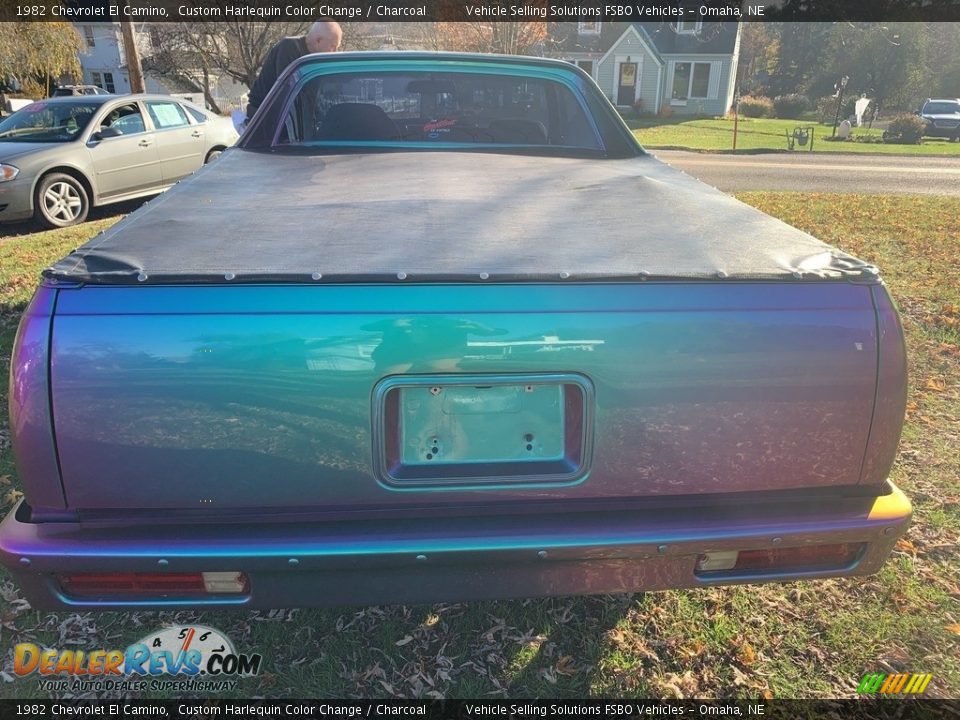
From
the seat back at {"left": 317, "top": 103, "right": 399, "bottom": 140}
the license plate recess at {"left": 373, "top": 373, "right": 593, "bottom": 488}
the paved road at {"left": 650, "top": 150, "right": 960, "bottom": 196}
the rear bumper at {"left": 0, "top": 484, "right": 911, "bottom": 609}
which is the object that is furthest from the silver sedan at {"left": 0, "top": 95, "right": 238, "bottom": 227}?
the paved road at {"left": 650, "top": 150, "right": 960, "bottom": 196}

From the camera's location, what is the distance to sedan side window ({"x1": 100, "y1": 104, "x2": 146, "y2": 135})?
349 inches

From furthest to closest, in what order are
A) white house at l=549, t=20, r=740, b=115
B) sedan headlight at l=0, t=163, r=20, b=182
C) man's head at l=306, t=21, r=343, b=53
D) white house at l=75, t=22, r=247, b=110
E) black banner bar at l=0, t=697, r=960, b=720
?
white house at l=75, t=22, r=247, b=110
white house at l=549, t=20, r=740, b=115
sedan headlight at l=0, t=163, r=20, b=182
man's head at l=306, t=21, r=343, b=53
black banner bar at l=0, t=697, r=960, b=720

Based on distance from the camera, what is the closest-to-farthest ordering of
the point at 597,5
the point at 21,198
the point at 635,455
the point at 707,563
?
the point at 635,455 → the point at 707,563 → the point at 21,198 → the point at 597,5

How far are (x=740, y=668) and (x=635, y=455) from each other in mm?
1106

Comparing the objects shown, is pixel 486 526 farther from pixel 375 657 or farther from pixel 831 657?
pixel 831 657

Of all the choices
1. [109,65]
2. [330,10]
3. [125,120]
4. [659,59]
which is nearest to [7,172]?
[125,120]

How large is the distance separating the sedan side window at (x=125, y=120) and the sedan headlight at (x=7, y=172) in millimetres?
1482

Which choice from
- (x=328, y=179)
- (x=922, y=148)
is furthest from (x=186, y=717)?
(x=922, y=148)

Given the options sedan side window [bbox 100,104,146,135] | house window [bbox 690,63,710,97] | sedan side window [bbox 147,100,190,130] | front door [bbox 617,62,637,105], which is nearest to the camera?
sedan side window [bbox 100,104,146,135]

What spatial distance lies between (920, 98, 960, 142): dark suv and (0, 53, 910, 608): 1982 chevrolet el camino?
33409mm

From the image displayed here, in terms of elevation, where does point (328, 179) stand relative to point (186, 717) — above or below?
above

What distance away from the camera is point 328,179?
2.89 meters

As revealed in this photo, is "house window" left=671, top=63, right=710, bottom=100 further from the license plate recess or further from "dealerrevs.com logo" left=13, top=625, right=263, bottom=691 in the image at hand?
"dealerrevs.com logo" left=13, top=625, right=263, bottom=691

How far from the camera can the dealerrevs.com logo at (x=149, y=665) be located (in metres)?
2.18
